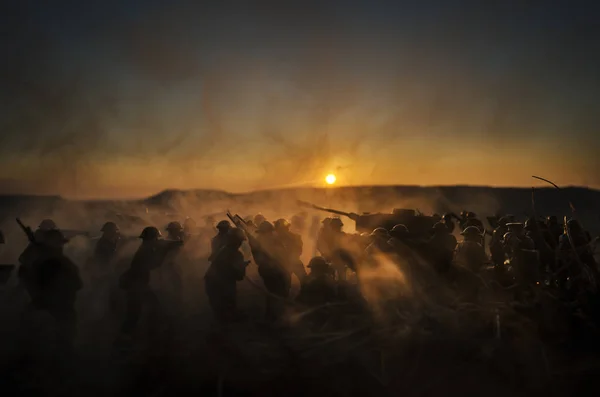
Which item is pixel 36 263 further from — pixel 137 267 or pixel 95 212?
pixel 95 212

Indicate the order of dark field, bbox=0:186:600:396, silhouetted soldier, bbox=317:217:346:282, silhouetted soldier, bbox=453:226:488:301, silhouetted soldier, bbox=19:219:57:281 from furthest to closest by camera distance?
silhouetted soldier, bbox=317:217:346:282 → silhouetted soldier, bbox=19:219:57:281 → silhouetted soldier, bbox=453:226:488:301 → dark field, bbox=0:186:600:396

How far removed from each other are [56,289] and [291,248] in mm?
5164

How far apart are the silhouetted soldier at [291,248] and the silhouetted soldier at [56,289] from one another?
14.9 ft

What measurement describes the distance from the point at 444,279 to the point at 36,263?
7.38 meters

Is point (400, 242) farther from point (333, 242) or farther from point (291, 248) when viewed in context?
point (333, 242)

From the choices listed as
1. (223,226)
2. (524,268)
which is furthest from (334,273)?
(524,268)

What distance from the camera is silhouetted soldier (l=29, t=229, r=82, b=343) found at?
25.9 ft

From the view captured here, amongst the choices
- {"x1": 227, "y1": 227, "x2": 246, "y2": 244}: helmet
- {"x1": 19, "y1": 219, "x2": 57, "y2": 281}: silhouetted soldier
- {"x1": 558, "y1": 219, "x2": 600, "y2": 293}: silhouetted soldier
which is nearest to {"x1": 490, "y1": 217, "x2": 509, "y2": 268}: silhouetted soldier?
{"x1": 558, "y1": 219, "x2": 600, "y2": 293}: silhouetted soldier

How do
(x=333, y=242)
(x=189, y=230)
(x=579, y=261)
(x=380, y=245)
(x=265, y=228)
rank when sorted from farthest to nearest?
(x=189, y=230) → (x=333, y=242) → (x=265, y=228) → (x=380, y=245) → (x=579, y=261)

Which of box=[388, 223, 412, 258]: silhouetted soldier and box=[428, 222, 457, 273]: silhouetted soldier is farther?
box=[428, 222, 457, 273]: silhouetted soldier

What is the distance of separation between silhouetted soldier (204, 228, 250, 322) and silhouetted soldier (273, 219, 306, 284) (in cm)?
182

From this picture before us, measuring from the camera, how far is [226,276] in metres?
8.84

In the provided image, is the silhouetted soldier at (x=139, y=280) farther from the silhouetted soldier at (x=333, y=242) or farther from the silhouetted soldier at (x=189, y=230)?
the silhouetted soldier at (x=189, y=230)

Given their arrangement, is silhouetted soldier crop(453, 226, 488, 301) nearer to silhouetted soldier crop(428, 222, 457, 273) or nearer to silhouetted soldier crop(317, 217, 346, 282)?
silhouetted soldier crop(428, 222, 457, 273)
